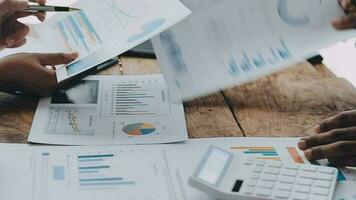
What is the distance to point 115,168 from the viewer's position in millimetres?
748

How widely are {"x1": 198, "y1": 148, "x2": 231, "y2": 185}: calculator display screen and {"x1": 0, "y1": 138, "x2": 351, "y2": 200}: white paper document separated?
0.07 ft

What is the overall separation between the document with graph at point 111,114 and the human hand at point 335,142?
7.1 inches

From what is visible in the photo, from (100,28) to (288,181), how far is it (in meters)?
0.42

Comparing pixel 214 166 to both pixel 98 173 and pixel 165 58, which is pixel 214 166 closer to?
pixel 98 173

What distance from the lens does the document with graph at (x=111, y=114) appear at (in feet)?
2.74

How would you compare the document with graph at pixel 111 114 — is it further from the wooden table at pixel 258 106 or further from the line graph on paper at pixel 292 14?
the line graph on paper at pixel 292 14

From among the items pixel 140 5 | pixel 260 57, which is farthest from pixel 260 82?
pixel 140 5

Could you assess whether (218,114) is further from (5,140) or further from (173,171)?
(5,140)

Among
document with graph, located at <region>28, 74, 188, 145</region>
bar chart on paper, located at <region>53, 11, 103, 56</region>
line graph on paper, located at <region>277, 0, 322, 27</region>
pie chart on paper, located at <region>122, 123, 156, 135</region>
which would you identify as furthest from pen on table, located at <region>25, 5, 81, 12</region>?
line graph on paper, located at <region>277, 0, 322, 27</region>

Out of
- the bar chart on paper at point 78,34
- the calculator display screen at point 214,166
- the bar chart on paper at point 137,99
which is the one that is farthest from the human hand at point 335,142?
the bar chart on paper at point 78,34

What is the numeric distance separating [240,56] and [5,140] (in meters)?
0.40

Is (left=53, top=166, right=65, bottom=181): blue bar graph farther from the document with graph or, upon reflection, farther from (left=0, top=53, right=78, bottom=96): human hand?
(left=0, top=53, right=78, bottom=96): human hand

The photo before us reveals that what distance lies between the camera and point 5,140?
2.68 feet

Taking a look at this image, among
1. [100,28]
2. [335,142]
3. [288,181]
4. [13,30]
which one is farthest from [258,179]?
[13,30]
